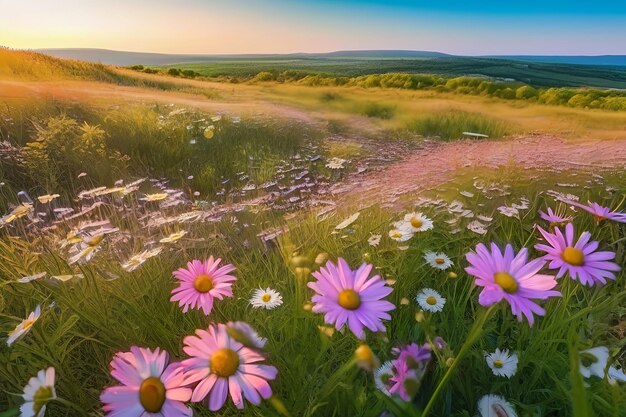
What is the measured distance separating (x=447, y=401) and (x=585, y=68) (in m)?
4.97

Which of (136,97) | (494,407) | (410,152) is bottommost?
(410,152)

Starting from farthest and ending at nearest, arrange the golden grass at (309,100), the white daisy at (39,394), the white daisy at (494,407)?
the golden grass at (309,100), the white daisy at (494,407), the white daisy at (39,394)

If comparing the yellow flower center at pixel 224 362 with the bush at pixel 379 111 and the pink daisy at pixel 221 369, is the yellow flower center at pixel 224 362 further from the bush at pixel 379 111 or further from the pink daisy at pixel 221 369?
the bush at pixel 379 111

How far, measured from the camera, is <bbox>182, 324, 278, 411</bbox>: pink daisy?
0.70m

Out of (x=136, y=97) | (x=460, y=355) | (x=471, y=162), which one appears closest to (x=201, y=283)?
(x=460, y=355)

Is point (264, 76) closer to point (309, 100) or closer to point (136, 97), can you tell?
point (309, 100)

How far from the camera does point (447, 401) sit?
1.11 metres

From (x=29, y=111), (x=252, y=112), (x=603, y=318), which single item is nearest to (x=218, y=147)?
(x=252, y=112)

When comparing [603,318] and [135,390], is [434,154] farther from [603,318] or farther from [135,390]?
[135,390]

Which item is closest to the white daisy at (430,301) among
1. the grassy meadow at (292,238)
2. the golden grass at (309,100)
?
the grassy meadow at (292,238)

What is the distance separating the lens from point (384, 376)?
38.9 inches

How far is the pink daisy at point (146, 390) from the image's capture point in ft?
2.31

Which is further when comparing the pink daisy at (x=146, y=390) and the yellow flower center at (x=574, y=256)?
the yellow flower center at (x=574, y=256)

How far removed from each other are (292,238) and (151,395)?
4.03 feet
